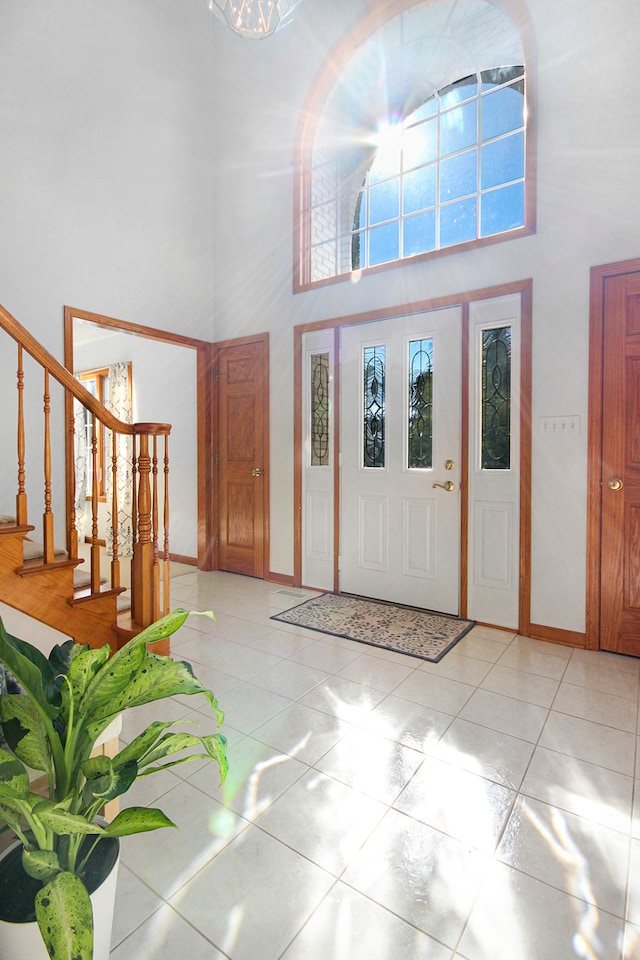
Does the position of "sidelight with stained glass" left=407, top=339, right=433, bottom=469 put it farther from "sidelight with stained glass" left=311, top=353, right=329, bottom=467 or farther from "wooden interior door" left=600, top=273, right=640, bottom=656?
"wooden interior door" left=600, top=273, right=640, bottom=656

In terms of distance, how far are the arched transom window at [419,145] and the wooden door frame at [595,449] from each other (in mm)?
600

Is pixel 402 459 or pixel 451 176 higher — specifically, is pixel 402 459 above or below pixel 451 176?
below

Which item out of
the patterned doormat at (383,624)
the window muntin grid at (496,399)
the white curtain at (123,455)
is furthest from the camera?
the white curtain at (123,455)

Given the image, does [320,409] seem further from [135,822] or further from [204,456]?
[135,822]

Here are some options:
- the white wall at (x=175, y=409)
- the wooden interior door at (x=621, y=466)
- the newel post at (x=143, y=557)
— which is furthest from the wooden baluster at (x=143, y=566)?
the wooden interior door at (x=621, y=466)

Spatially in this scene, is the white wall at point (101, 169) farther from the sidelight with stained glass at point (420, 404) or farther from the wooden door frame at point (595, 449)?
the wooden door frame at point (595, 449)

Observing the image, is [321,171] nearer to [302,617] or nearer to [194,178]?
[194,178]

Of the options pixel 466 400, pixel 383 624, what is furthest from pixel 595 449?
pixel 383 624

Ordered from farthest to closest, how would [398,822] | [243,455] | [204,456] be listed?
[204,456] → [243,455] → [398,822]

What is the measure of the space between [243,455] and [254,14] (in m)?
3.15

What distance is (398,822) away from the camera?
1.58 meters

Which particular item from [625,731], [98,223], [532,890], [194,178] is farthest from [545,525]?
[194,178]

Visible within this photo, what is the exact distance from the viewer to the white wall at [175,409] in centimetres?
520

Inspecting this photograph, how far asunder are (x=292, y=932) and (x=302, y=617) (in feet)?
7.59
